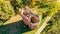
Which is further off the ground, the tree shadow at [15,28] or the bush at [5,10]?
the bush at [5,10]

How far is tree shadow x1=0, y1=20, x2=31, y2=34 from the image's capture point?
2273 mm

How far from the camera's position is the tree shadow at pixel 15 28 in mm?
2273

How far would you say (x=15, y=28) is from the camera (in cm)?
229

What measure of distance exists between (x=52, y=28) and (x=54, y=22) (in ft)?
0.21

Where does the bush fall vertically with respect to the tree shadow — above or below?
above

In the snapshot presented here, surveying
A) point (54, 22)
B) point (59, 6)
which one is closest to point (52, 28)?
point (54, 22)

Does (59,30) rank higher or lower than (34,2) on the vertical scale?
lower

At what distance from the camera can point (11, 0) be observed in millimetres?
2301

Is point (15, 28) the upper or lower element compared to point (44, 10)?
lower

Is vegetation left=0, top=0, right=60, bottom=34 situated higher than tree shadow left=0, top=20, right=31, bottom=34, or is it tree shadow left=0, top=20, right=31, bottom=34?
vegetation left=0, top=0, right=60, bottom=34

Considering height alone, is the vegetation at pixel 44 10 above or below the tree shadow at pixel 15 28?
above

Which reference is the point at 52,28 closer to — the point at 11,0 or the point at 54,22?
the point at 54,22

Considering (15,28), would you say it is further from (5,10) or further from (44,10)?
(44,10)

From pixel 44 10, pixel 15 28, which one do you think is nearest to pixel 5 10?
pixel 15 28
